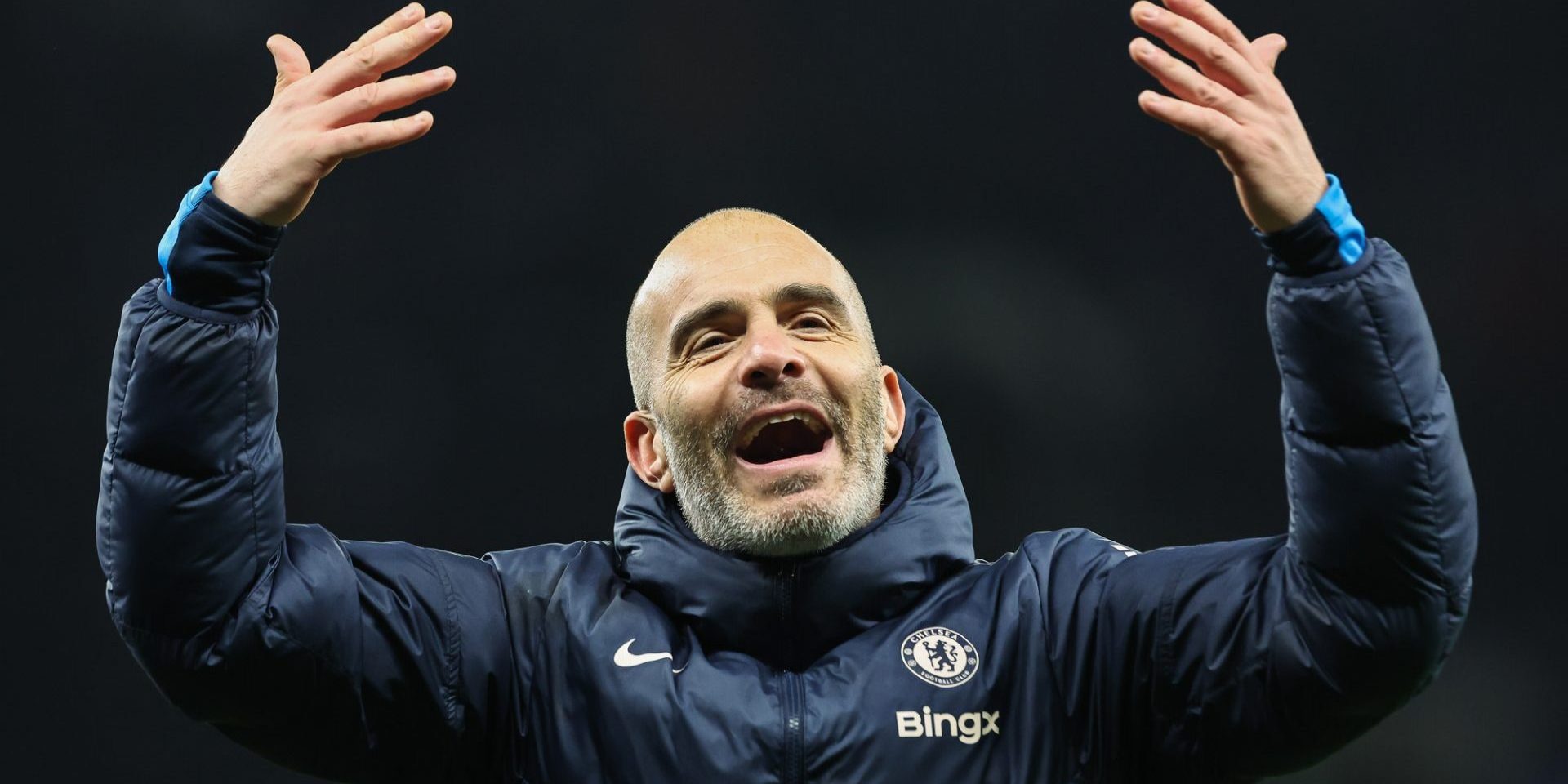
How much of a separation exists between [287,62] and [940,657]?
→ 104cm

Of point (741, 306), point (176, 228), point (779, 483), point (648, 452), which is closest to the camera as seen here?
point (176, 228)

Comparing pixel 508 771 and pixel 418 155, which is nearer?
pixel 508 771

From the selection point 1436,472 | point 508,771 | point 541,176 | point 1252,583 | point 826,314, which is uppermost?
point 541,176

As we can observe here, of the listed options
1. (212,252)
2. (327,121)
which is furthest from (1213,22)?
(212,252)

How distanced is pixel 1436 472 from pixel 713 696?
0.84 metres

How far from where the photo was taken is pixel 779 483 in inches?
89.0

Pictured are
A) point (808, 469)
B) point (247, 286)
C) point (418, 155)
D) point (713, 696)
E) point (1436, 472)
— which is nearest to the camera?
point (1436, 472)

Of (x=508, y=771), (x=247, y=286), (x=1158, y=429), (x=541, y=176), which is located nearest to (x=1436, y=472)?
(x=508, y=771)

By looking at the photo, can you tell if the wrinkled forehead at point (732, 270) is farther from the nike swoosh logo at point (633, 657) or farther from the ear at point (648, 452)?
the nike swoosh logo at point (633, 657)

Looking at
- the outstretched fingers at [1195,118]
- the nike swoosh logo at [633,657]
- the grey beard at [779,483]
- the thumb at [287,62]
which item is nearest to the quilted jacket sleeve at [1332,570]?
the outstretched fingers at [1195,118]

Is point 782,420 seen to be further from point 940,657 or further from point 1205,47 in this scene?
point 1205,47

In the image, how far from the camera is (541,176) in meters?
3.87

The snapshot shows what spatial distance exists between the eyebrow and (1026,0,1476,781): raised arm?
691 millimetres

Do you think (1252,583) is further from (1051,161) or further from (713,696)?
(1051,161)
